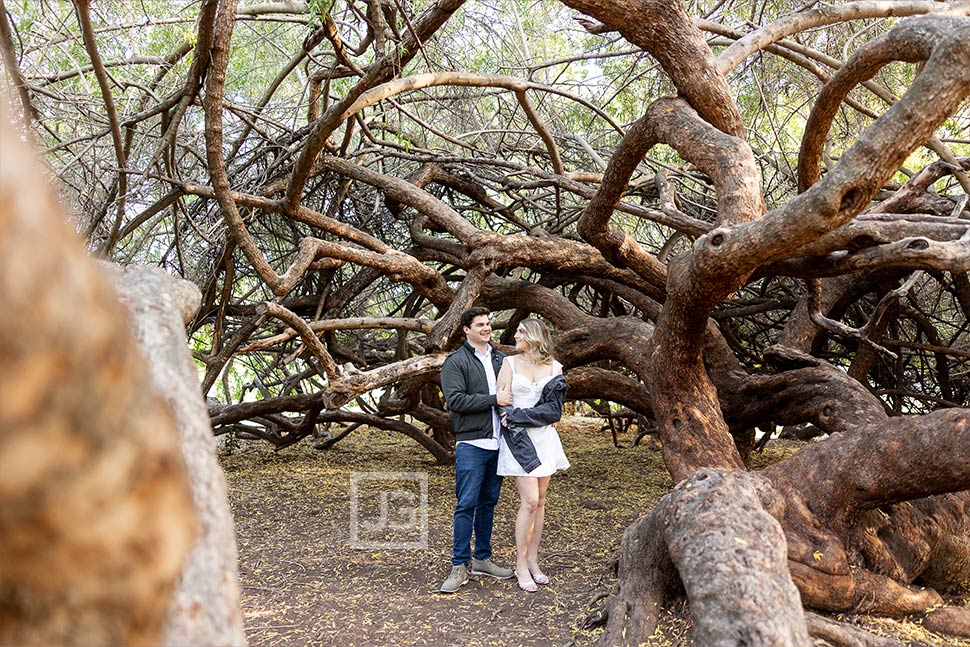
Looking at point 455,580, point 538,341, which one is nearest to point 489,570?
point 455,580

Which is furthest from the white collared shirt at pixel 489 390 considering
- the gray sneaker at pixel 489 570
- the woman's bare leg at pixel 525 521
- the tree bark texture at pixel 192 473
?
the tree bark texture at pixel 192 473

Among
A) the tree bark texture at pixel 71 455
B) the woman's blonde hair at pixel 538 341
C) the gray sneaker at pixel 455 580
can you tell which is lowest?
the gray sneaker at pixel 455 580

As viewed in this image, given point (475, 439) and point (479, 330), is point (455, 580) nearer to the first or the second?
point (475, 439)

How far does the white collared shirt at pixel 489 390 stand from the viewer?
4.65 m

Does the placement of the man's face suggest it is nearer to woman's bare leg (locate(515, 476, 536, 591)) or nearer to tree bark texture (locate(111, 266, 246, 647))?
woman's bare leg (locate(515, 476, 536, 591))

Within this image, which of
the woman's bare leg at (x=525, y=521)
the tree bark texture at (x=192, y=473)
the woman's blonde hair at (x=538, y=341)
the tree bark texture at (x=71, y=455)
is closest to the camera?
the tree bark texture at (x=71, y=455)

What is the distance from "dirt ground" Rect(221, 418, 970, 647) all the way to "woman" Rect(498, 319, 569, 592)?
211 mm

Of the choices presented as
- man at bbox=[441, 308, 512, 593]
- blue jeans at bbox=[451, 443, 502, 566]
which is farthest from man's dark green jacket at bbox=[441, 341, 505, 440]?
blue jeans at bbox=[451, 443, 502, 566]

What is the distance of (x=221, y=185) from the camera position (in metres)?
4.98

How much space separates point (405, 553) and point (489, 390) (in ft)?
4.21

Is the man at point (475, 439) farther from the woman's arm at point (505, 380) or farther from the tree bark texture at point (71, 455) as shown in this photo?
the tree bark texture at point (71, 455)

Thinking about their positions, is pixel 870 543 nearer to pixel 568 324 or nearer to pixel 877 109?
pixel 568 324

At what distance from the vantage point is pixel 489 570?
472 centimetres

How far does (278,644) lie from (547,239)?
3560 mm
